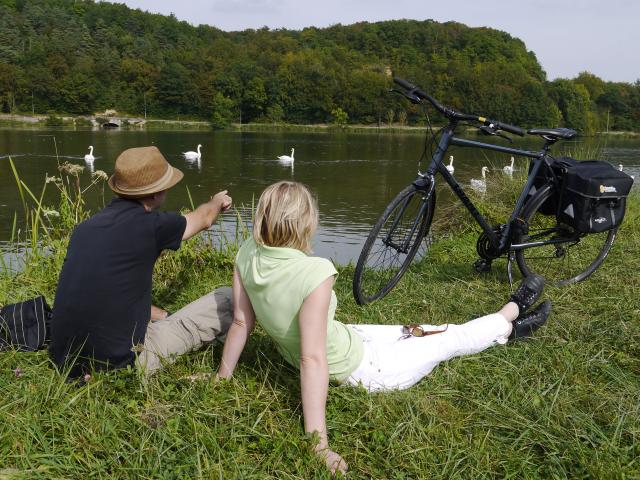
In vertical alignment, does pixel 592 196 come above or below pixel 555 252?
above

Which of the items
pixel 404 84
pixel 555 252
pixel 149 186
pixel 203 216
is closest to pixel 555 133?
pixel 555 252

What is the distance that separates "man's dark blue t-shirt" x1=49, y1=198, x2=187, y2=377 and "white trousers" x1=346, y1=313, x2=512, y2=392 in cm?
98

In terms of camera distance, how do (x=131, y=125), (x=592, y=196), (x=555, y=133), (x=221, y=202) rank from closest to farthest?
(x=221, y=202) → (x=592, y=196) → (x=555, y=133) → (x=131, y=125)

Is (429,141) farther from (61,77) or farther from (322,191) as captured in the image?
(61,77)

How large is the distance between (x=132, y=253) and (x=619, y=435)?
200cm

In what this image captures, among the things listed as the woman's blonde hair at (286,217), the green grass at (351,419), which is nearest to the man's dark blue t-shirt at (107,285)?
the green grass at (351,419)

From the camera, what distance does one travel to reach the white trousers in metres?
2.39

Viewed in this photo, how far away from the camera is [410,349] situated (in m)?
2.50

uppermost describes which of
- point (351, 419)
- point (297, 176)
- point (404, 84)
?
point (404, 84)

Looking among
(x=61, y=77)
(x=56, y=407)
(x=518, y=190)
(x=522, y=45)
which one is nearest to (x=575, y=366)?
(x=56, y=407)

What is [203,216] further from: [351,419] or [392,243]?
[392,243]

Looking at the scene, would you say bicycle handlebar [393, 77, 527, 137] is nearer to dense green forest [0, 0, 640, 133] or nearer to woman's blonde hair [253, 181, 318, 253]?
woman's blonde hair [253, 181, 318, 253]

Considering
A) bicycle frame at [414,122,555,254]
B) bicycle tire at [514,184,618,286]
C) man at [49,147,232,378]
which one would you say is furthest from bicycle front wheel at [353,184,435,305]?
man at [49,147,232,378]

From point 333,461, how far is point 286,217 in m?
0.90
